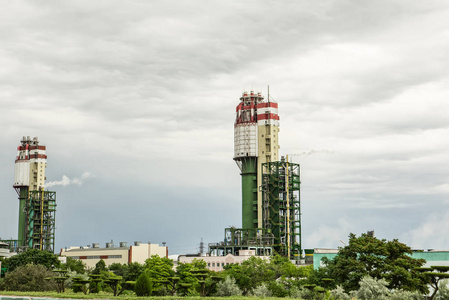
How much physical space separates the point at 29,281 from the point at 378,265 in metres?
49.6

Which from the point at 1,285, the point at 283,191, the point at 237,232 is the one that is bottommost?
the point at 1,285

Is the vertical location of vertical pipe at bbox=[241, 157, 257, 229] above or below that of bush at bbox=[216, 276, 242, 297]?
above

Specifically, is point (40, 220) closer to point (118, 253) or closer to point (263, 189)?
point (118, 253)

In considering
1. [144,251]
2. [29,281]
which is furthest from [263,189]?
[29,281]

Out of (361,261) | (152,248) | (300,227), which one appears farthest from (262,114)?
(361,261)

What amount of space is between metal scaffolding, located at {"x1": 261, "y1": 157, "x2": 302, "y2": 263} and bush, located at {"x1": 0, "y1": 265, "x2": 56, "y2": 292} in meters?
74.8

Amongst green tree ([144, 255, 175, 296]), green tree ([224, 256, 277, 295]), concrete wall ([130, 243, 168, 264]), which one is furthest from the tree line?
concrete wall ([130, 243, 168, 264])

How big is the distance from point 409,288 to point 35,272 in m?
53.0

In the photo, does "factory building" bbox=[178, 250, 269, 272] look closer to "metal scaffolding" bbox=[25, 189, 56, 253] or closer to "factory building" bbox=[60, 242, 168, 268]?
"factory building" bbox=[60, 242, 168, 268]

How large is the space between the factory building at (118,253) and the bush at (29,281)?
8389cm

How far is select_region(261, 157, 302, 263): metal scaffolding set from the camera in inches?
5960

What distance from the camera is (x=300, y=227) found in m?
154

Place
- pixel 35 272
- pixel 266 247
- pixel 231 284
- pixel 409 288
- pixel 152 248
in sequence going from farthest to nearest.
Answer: pixel 152 248, pixel 266 247, pixel 35 272, pixel 231 284, pixel 409 288

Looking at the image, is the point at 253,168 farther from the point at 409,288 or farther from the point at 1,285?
the point at 409,288
